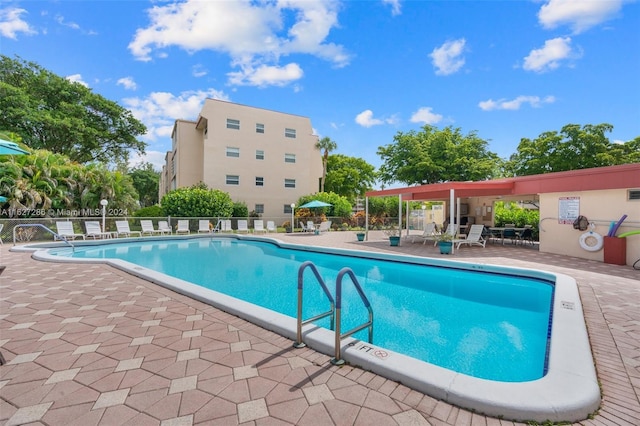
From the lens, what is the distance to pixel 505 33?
34.9 ft

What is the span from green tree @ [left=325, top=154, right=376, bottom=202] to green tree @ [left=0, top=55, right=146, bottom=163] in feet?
68.7

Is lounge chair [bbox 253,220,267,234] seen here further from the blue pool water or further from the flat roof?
the flat roof

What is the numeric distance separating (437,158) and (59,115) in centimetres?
3060

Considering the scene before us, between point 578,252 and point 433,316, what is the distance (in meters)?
8.26

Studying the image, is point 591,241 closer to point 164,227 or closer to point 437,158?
point 164,227

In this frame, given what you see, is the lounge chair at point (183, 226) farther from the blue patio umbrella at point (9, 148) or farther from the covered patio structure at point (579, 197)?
the blue patio umbrella at point (9, 148)

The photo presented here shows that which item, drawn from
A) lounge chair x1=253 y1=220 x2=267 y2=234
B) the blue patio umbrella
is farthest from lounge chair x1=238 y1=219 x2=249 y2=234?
the blue patio umbrella

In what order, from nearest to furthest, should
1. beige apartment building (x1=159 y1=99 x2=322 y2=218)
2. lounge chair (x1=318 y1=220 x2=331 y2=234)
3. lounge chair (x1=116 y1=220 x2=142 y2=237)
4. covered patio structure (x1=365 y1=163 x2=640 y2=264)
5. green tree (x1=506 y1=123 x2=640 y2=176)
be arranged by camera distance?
covered patio structure (x1=365 y1=163 x2=640 y2=264) → lounge chair (x1=116 y1=220 x2=142 y2=237) → lounge chair (x1=318 y1=220 x2=331 y2=234) → beige apartment building (x1=159 y1=99 x2=322 y2=218) → green tree (x1=506 y1=123 x2=640 y2=176)

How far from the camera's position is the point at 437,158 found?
1154 inches

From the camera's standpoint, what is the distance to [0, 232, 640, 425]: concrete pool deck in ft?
7.17

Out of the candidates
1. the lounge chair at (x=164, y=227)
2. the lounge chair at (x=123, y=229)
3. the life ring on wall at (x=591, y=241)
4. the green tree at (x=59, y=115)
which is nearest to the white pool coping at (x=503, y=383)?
the life ring on wall at (x=591, y=241)

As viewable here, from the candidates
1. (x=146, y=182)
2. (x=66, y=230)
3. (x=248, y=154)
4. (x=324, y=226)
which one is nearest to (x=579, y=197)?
(x=324, y=226)

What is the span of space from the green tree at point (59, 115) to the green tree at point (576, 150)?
35.7 m

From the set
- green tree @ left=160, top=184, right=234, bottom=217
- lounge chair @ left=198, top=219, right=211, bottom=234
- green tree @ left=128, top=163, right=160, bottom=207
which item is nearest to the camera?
lounge chair @ left=198, top=219, right=211, bottom=234
